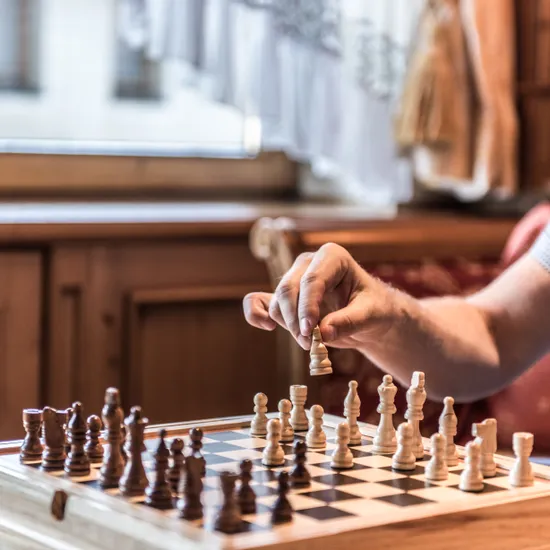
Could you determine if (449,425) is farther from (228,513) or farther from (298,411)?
(228,513)

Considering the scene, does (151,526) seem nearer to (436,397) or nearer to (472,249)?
(436,397)

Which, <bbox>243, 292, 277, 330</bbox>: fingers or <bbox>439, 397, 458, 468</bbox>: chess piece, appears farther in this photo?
<bbox>243, 292, 277, 330</bbox>: fingers

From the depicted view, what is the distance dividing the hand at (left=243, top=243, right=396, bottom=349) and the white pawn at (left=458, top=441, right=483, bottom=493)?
0.27 m

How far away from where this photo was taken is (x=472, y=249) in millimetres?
3041

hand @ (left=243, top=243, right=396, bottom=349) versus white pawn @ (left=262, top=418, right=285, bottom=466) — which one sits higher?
hand @ (left=243, top=243, right=396, bottom=349)

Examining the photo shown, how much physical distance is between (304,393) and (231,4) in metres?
1.84

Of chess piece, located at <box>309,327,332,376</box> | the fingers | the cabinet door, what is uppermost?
the fingers

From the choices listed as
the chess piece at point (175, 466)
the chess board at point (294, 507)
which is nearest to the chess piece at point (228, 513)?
the chess board at point (294, 507)

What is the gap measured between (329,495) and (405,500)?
Result: 0.08 meters

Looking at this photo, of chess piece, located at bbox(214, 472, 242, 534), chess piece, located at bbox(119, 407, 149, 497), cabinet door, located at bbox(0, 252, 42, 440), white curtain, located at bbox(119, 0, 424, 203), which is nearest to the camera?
chess piece, located at bbox(214, 472, 242, 534)

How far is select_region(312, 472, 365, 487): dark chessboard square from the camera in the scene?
1.33 metres

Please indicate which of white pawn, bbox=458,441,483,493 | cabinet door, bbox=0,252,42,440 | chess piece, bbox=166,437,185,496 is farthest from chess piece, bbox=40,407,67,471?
cabinet door, bbox=0,252,42,440

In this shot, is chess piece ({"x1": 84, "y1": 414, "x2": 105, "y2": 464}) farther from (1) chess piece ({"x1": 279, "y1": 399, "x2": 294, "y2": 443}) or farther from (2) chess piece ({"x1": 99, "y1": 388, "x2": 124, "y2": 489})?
(1) chess piece ({"x1": 279, "y1": 399, "x2": 294, "y2": 443})

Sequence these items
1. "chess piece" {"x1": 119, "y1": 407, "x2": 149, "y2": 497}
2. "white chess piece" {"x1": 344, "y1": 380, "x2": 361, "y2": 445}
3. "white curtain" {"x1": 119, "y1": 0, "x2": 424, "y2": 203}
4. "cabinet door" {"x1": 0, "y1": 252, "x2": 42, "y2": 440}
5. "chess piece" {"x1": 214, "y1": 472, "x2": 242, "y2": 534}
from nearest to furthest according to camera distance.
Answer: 1. "chess piece" {"x1": 214, "y1": 472, "x2": 242, "y2": 534}
2. "chess piece" {"x1": 119, "y1": 407, "x2": 149, "y2": 497}
3. "white chess piece" {"x1": 344, "y1": 380, "x2": 361, "y2": 445}
4. "cabinet door" {"x1": 0, "y1": 252, "x2": 42, "y2": 440}
5. "white curtain" {"x1": 119, "y1": 0, "x2": 424, "y2": 203}
